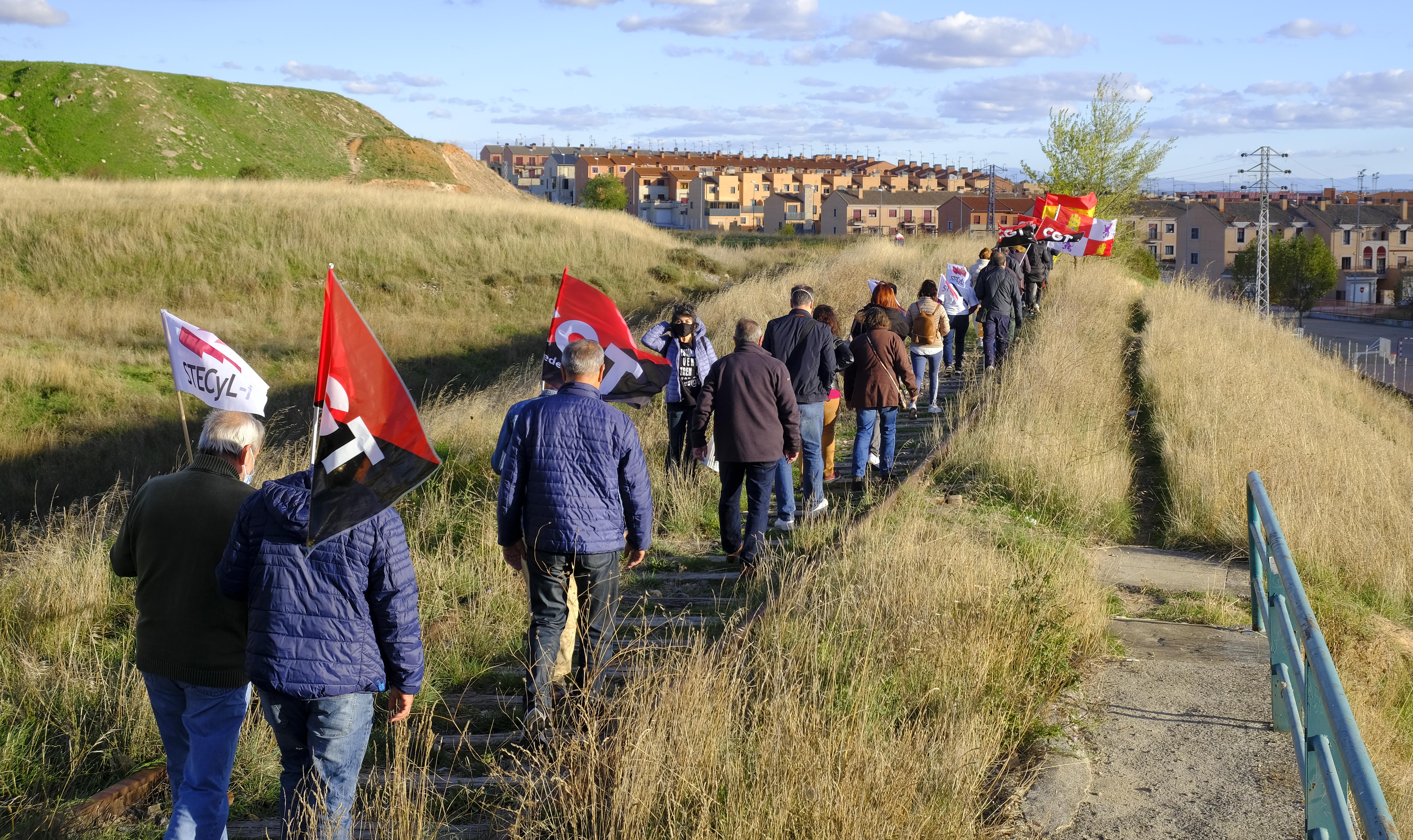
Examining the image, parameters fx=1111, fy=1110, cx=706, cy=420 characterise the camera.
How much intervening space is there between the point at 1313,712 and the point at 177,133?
197ft

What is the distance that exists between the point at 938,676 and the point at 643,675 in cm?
155

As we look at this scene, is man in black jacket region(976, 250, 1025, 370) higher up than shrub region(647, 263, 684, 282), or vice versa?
shrub region(647, 263, 684, 282)

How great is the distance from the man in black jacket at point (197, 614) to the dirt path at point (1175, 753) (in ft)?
10.5

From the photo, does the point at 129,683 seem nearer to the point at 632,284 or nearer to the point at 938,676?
the point at 938,676

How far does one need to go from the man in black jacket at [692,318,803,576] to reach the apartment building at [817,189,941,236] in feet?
384

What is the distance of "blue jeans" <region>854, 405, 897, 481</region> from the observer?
1019 centimetres

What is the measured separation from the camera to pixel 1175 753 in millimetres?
5133

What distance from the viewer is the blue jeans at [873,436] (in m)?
10.2

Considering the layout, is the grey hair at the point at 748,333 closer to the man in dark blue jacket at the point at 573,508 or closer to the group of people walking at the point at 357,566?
the group of people walking at the point at 357,566

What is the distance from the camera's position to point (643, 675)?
4637 millimetres

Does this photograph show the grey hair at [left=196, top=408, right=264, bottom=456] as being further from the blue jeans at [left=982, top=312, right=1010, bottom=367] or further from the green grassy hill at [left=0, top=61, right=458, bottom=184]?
the green grassy hill at [left=0, top=61, right=458, bottom=184]

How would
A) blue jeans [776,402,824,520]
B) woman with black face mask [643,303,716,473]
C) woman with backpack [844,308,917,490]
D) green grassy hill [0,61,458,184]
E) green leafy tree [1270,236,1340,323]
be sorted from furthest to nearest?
green leafy tree [1270,236,1340,323]
green grassy hill [0,61,458,184]
woman with backpack [844,308,917,490]
woman with black face mask [643,303,716,473]
blue jeans [776,402,824,520]

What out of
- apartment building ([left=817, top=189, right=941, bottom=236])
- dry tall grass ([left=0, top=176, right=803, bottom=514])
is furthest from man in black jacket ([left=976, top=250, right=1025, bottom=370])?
apartment building ([left=817, top=189, right=941, bottom=236])

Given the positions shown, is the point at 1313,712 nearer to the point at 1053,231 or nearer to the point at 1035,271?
the point at 1035,271
